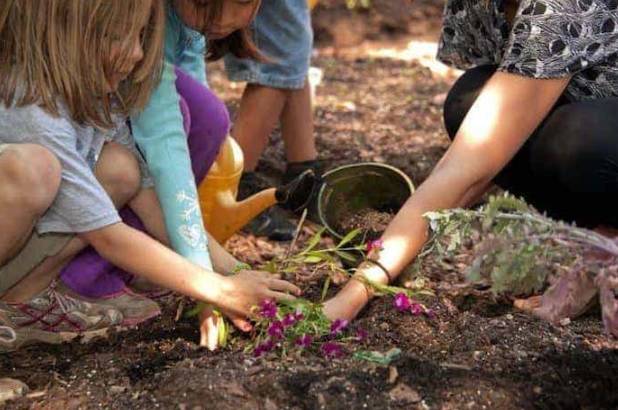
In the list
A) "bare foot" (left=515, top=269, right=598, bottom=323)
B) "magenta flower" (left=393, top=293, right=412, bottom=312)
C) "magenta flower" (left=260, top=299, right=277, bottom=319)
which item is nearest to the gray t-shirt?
"magenta flower" (left=260, top=299, right=277, bottom=319)

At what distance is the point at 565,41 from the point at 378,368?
0.94 metres

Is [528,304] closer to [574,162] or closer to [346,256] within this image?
[574,162]

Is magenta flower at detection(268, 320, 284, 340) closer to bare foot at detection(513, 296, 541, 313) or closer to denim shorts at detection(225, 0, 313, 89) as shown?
bare foot at detection(513, 296, 541, 313)

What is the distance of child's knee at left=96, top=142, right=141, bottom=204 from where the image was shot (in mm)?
2418

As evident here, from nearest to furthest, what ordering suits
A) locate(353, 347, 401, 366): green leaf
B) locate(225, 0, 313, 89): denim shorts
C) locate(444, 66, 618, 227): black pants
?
1. locate(353, 347, 401, 366): green leaf
2. locate(444, 66, 618, 227): black pants
3. locate(225, 0, 313, 89): denim shorts

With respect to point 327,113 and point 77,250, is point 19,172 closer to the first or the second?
point 77,250

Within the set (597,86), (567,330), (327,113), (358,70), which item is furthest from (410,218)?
(358,70)

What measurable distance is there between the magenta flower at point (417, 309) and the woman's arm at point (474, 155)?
0.09 metres

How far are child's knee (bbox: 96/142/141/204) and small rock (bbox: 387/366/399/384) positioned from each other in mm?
788

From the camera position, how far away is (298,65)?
11.0 feet

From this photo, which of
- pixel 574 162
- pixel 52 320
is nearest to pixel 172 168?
pixel 52 320

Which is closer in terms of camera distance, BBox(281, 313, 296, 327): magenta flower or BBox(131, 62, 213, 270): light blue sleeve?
BBox(281, 313, 296, 327): magenta flower

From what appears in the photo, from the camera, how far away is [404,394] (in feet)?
6.51

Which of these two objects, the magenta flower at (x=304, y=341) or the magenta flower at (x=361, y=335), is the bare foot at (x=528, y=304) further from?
the magenta flower at (x=304, y=341)
